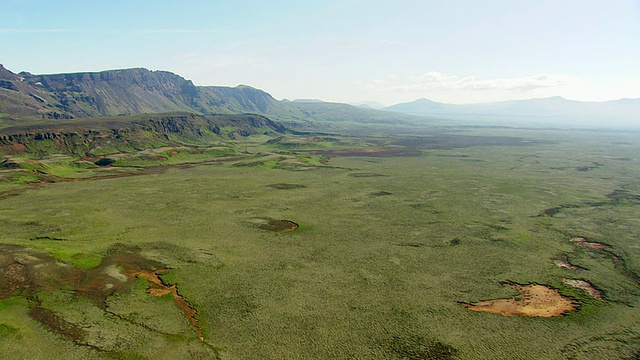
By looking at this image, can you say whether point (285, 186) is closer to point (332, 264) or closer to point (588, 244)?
point (332, 264)

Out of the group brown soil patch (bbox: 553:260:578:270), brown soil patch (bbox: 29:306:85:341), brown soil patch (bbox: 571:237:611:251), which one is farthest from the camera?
brown soil patch (bbox: 571:237:611:251)

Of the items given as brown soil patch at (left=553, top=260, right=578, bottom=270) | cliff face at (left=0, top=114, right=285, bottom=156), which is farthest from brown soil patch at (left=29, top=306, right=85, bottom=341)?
cliff face at (left=0, top=114, right=285, bottom=156)

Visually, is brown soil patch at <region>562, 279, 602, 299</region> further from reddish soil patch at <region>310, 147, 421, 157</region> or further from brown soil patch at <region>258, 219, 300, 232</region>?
reddish soil patch at <region>310, 147, 421, 157</region>

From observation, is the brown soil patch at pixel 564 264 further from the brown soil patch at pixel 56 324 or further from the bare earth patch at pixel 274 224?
the brown soil patch at pixel 56 324

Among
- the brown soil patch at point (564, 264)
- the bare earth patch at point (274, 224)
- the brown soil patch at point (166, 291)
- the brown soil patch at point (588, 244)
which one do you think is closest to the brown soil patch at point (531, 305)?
the brown soil patch at point (564, 264)

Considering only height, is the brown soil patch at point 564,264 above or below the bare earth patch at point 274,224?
above

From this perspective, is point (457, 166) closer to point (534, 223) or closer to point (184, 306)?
point (534, 223)
